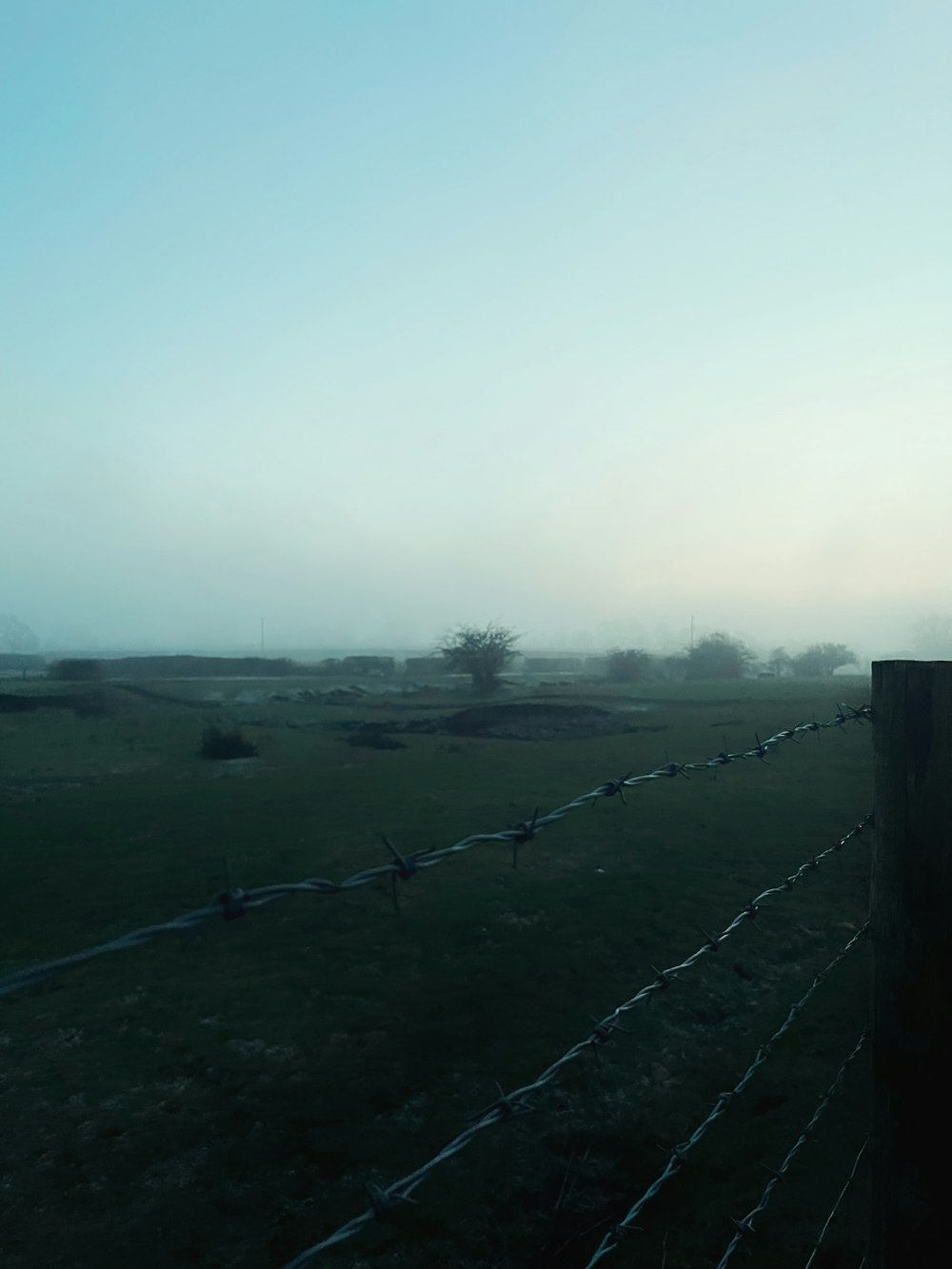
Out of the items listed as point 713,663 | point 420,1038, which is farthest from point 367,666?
point 420,1038

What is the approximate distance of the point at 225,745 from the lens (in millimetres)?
12039

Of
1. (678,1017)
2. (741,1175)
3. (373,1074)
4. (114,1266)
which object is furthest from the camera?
(678,1017)

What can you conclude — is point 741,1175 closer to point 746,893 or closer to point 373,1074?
point 373,1074

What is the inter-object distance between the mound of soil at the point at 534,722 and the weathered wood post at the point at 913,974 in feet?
42.3

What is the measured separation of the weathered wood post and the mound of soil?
12901mm

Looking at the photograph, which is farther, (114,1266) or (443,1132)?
(443,1132)

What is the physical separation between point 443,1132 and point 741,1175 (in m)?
1.05

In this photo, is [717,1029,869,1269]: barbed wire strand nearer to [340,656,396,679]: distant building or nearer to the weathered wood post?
the weathered wood post

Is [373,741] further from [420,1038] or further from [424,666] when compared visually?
[424,666]

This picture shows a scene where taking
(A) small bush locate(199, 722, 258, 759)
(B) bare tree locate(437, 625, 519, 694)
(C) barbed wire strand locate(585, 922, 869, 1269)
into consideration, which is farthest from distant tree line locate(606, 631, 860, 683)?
(C) barbed wire strand locate(585, 922, 869, 1269)

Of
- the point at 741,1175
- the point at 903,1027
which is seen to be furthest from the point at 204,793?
the point at 903,1027

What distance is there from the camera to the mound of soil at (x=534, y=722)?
48.7ft

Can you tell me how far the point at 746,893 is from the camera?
18.0 feet

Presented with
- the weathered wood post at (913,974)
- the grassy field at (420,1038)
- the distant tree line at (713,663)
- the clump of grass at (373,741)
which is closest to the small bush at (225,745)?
the clump of grass at (373,741)
